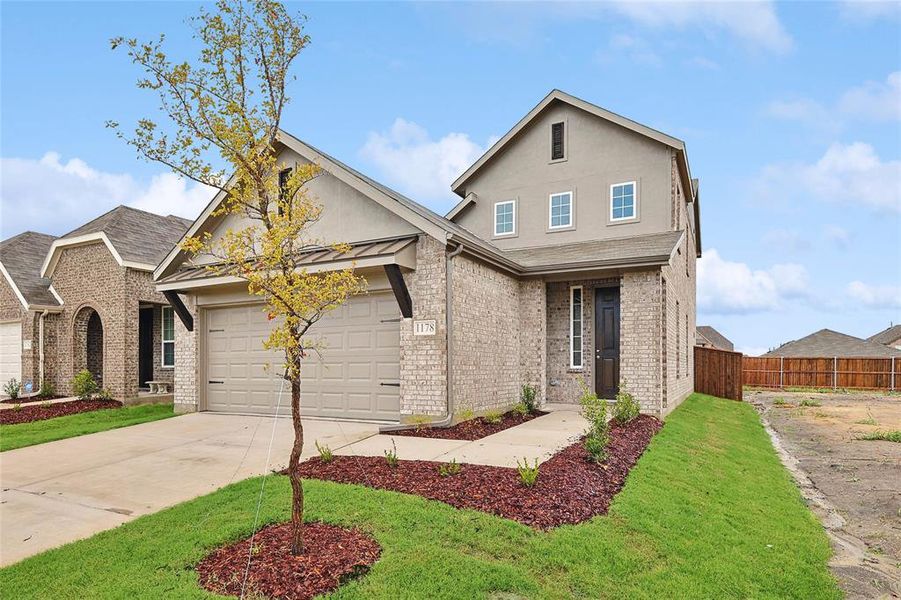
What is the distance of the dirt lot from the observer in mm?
5348

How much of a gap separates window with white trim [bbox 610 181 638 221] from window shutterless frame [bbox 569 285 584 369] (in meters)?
2.71

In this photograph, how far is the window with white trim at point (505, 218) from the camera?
16562 mm

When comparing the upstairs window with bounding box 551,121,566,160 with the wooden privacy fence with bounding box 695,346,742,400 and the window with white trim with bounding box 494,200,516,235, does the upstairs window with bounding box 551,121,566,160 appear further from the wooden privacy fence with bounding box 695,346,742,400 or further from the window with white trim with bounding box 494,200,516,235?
the wooden privacy fence with bounding box 695,346,742,400

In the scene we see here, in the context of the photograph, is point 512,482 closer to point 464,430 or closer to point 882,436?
point 464,430

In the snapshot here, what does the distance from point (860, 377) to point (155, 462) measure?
109 ft

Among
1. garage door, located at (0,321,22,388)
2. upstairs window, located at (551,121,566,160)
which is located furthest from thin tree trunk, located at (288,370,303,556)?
garage door, located at (0,321,22,388)

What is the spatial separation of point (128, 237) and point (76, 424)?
631 cm

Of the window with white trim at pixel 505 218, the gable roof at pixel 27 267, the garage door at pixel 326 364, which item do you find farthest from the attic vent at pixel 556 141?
the gable roof at pixel 27 267

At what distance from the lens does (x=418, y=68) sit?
14273 millimetres

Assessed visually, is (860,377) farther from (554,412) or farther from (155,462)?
(155,462)

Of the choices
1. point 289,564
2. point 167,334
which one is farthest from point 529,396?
point 167,334

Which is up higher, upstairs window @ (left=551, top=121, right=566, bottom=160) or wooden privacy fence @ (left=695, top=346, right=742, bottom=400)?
upstairs window @ (left=551, top=121, right=566, bottom=160)

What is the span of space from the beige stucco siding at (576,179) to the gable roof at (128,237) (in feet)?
31.4

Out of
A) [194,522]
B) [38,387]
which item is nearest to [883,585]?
[194,522]
